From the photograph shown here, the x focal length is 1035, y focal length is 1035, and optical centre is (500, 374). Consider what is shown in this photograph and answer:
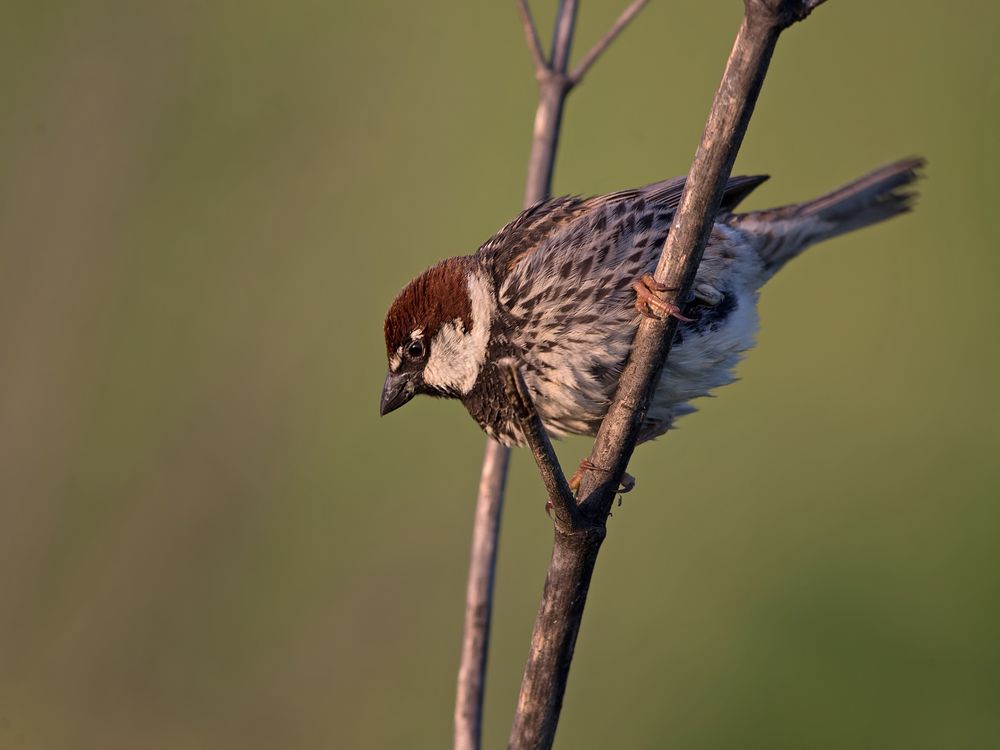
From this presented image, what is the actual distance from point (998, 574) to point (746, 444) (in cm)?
115

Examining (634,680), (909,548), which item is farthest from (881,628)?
(634,680)

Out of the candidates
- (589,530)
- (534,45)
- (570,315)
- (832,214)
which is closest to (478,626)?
(589,530)

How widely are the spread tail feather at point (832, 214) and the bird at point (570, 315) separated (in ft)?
0.21

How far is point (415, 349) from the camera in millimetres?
3086

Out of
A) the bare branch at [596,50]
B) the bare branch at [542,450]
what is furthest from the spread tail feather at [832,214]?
the bare branch at [542,450]

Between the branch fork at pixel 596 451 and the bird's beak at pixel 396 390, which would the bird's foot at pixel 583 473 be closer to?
the branch fork at pixel 596 451

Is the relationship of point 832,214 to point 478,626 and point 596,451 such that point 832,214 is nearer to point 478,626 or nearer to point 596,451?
point 596,451

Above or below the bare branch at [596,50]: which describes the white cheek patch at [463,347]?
below

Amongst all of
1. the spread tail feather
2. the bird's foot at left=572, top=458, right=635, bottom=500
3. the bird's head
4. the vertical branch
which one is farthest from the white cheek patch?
the spread tail feather

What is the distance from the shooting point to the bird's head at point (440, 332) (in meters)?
2.93

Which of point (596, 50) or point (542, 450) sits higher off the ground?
point (596, 50)

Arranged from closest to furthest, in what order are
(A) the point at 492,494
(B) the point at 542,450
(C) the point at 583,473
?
(B) the point at 542,450
(C) the point at 583,473
(A) the point at 492,494

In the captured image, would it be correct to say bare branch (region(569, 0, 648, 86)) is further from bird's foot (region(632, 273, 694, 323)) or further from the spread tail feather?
bird's foot (region(632, 273, 694, 323))

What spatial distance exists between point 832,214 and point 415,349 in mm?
1497
